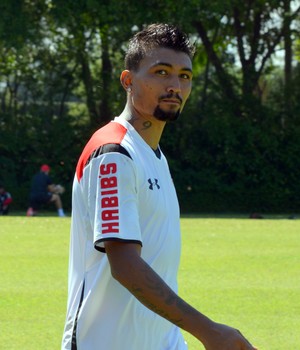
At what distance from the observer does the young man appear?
364 cm

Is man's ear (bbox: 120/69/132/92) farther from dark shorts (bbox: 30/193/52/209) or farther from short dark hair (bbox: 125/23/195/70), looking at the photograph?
dark shorts (bbox: 30/193/52/209)

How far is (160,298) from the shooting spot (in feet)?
11.9

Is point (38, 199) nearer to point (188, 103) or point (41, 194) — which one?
point (41, 194)

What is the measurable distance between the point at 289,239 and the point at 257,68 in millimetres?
20978

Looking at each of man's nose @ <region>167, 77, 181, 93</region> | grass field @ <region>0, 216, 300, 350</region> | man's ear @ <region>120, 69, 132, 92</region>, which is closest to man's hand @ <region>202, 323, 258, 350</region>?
man's nose @ <region>167, 77, 181, 93</region>

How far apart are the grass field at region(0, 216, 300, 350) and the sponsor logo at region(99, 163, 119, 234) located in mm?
5978

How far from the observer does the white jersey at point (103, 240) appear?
3.73 metres

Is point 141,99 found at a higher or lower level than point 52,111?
lower

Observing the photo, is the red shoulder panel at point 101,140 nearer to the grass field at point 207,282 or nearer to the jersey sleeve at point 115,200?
the jersey sleeve at point 115,200

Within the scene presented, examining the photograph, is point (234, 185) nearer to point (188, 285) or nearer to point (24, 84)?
point (24, 84)

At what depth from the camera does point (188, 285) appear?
13773mm

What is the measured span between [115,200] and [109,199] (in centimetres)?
2

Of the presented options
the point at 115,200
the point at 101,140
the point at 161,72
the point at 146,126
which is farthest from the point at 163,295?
the point at 161,72

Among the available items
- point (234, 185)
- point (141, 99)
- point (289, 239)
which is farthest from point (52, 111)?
point (141, 99)
